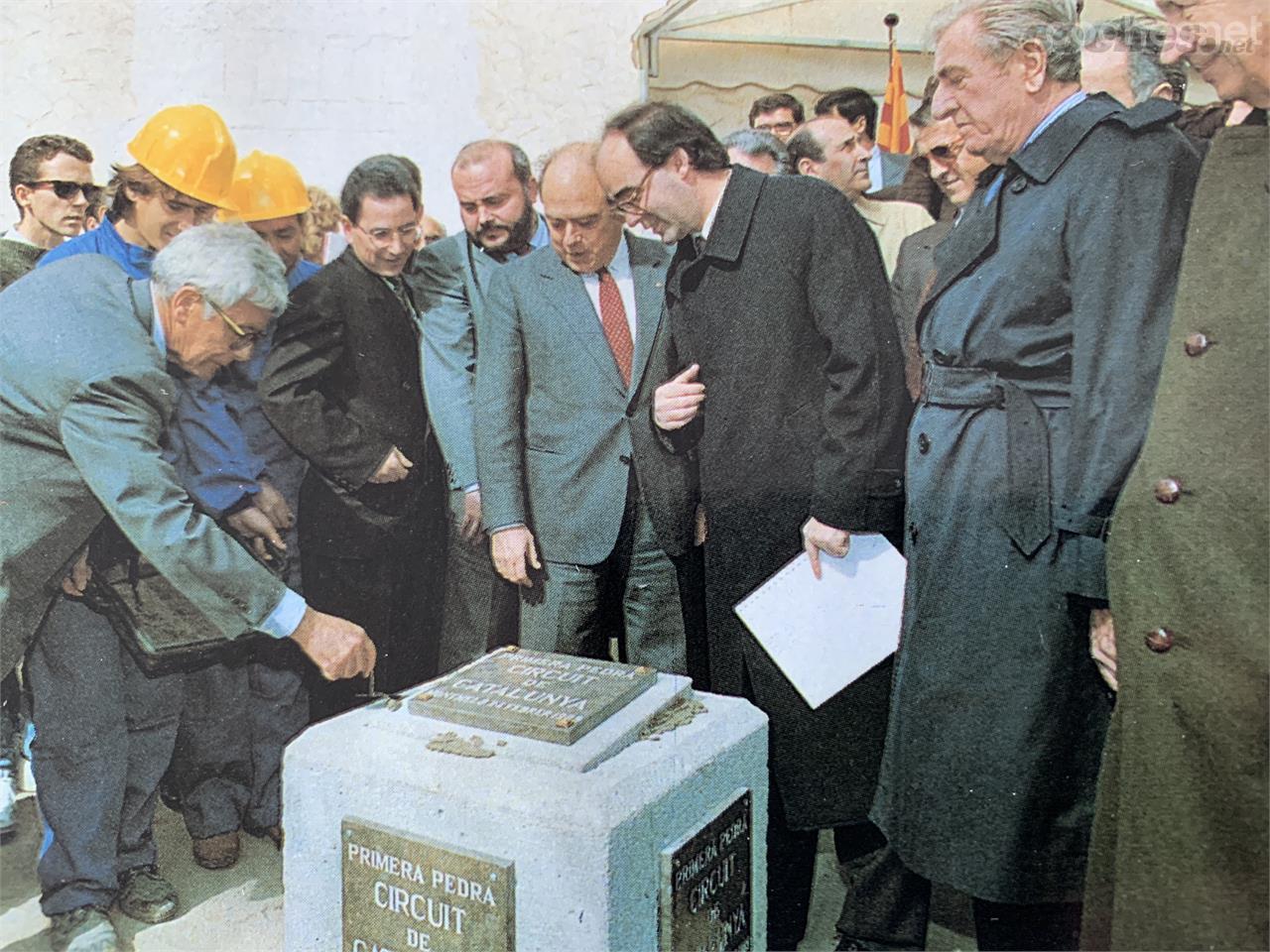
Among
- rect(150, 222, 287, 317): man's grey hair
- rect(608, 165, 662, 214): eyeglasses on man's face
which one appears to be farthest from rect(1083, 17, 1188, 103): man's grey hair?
rect(150, 222, 287, 317): man's grey hair

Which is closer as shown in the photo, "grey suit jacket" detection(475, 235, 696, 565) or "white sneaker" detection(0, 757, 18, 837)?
"grey suit jacket" detection(475, 235, 696, 565)

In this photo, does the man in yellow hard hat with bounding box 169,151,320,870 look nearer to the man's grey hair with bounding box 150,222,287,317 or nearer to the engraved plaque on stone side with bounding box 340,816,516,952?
the man's grey hair with bounding box 150,222,287,317

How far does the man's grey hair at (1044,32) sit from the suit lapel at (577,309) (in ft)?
3.50

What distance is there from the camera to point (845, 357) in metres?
2.56

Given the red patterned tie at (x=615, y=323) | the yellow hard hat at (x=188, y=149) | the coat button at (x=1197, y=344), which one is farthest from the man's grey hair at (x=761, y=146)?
the yellow hard hat at (x=188, y=149)

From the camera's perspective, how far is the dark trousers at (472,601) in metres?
2.86

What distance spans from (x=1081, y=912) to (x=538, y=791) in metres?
1.22

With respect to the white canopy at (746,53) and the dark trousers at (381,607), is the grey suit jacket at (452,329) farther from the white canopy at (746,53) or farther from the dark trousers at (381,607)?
the white canopy at (746,53)

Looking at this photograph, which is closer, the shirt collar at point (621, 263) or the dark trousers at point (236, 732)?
the shirt collar at point (621, 263)

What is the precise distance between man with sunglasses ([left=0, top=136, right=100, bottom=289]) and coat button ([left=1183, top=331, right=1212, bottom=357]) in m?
2.55

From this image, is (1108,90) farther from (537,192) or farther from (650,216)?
(537,192)

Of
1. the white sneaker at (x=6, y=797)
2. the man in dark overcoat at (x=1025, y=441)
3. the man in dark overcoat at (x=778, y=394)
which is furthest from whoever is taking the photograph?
the white sneaker at (x=6, y=797)

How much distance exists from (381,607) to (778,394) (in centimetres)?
115

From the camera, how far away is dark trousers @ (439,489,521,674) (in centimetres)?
286
